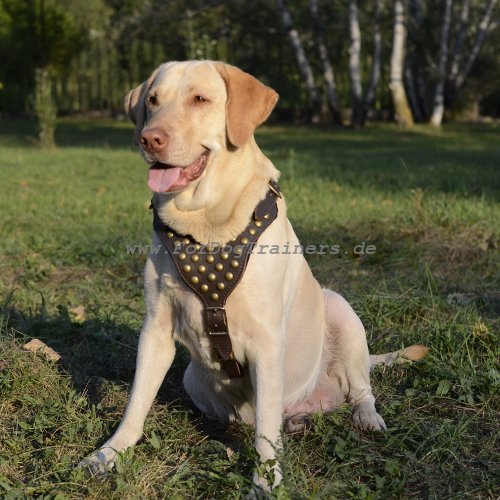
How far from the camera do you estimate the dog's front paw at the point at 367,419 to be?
3.12 m

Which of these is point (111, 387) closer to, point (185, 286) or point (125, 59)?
point (185, 286)

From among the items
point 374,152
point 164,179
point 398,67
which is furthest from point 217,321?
point 398,67

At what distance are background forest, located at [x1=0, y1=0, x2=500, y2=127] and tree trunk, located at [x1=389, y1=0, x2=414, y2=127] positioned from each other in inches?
16.8

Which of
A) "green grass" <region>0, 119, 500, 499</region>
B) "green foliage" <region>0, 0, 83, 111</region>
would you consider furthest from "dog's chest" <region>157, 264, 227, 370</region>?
"green foliage" <region>0, 0, 83, 111</region>

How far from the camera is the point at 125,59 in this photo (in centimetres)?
3212

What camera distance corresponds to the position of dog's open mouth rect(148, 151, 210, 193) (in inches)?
106

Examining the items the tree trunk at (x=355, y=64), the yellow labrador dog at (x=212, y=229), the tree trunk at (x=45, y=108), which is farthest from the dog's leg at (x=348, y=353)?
the tree trunk at (x=355, y=64)

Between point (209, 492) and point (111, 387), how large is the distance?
981 millimetres

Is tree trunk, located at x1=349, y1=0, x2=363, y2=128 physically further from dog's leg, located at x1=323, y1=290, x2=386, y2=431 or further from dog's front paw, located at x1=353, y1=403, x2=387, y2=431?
dog's front paw, located at x1=353, y1=403, x2=387, y2=431

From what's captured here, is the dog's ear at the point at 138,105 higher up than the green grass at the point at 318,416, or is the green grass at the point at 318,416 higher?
the dog's ear at the point at 138,105

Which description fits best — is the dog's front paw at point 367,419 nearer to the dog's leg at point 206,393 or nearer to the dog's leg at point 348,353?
the dog's leg at point 348,353

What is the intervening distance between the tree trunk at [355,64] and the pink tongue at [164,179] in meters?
20.5

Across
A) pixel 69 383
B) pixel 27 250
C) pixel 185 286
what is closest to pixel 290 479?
pixel 185 286

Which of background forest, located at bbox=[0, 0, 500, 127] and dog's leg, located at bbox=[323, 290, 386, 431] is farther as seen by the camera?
background forest, located at bbox=[0, 0, 500, 127]
